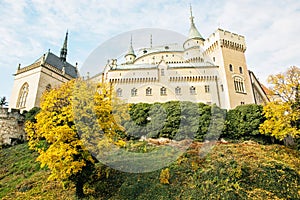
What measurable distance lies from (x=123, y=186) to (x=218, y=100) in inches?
1023

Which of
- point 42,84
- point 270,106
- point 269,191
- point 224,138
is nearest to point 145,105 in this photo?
point 224,138

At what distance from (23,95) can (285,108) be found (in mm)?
37315

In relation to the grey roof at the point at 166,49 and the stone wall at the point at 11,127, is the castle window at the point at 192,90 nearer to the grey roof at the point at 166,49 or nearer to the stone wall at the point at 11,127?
the grey roof at the point at 166,49

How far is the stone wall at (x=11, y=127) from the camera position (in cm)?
2658

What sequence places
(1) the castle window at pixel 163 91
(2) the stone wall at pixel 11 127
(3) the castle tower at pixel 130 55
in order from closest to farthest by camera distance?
(2) the stone wall at pixel 11 127 < (1) the castle window at pixel 163 91 < (3) the castle tower at pixel 130 55

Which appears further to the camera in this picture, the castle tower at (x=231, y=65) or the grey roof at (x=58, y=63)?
the grey roof at (x=58, y=63)

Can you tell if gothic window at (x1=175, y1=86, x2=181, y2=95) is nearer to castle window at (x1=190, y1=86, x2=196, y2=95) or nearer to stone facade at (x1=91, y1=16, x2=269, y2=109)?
stone facade at (x1=91, y1=16, x2=269, y2=109)

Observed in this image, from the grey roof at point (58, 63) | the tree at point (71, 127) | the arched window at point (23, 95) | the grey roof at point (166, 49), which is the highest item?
the grey roof at point (166, 49)

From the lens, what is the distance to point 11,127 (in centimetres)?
2759

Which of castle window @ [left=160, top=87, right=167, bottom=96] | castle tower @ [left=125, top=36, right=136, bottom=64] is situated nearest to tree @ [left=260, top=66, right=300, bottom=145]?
castle window @ [left=160, top=87, right=167, bottom=96]

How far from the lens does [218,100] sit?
34.8m

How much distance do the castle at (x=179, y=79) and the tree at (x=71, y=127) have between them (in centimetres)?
2284

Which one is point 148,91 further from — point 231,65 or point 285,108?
point 285,108

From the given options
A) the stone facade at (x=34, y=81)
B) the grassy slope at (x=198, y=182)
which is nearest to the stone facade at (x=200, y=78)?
the stone facade at (x=34, y=81)
